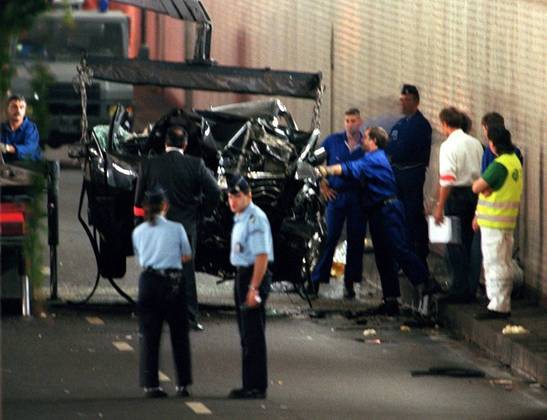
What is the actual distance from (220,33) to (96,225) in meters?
19.4

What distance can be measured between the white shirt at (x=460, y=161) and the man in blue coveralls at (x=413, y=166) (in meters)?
1.67

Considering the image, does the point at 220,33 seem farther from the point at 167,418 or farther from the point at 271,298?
the point at 167,418

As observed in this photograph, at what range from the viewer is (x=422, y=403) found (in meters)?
12.7

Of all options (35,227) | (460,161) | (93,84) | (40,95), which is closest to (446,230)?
(460,161)

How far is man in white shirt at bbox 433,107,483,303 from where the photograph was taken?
16.4 metres

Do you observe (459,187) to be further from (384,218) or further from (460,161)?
(384,218)

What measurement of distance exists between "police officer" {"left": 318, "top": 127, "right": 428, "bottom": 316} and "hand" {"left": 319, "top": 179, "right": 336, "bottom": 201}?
1.37 ft

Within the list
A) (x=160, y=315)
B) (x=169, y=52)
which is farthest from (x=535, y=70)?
(x=169, y=52)

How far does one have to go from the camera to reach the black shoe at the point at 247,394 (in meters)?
12.6

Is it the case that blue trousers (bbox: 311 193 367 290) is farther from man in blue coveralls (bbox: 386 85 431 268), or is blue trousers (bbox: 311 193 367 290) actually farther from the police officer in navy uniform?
the police officer in navy uniform

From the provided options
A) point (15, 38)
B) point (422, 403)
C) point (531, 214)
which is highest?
point (15, 38)

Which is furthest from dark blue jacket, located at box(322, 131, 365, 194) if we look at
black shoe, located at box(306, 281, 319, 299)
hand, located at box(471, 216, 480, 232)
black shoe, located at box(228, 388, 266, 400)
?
black shoe, located at box(228, 388, 266, 400)

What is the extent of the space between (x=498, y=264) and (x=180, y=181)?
268 centimetres

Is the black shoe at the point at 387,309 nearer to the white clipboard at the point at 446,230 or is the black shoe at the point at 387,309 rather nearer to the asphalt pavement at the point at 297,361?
the asphalt pavement at the point at 297,361
